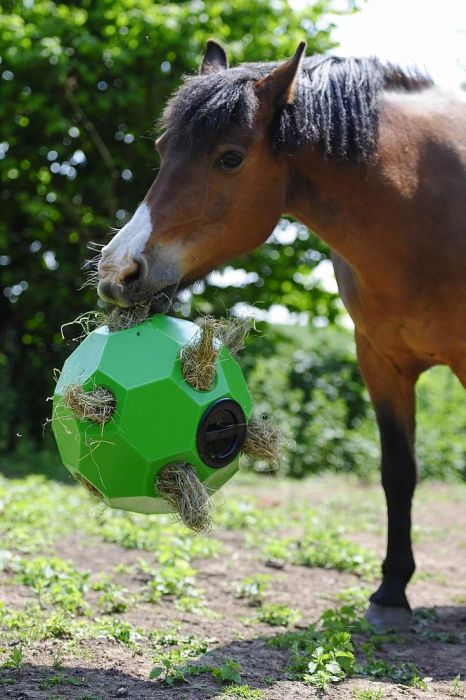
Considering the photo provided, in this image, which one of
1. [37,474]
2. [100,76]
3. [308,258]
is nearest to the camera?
[37,474]

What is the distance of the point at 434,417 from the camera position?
12.7 meters

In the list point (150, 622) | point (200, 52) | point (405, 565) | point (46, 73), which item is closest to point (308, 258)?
point (200, 52)

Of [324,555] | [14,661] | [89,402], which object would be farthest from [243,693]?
A: [324,555]

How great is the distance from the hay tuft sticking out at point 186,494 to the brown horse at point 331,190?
669mm

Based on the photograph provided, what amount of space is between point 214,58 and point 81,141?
21.1 feet

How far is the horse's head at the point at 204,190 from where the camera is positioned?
10.0ft

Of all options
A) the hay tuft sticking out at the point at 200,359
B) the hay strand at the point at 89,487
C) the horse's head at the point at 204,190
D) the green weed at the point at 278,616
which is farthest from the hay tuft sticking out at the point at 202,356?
the green weed at the point at 278,616

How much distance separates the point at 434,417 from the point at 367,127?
9.79m

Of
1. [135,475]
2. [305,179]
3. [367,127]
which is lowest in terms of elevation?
[135,475]

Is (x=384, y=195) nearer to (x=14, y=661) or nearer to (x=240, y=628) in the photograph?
(x=240, y=628)

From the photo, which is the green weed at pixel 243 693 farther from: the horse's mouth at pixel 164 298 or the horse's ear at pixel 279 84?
the horse's ear at pixel 279 84

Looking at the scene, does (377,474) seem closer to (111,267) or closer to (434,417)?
(434,417)

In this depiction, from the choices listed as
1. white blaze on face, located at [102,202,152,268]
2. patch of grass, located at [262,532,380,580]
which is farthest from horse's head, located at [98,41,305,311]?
patch of grass, located at [262,532,380,580]

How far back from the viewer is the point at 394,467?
436 cm
